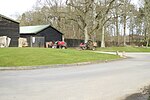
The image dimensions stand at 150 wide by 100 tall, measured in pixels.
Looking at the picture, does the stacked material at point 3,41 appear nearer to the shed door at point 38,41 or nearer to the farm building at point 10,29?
the farm building at point 10,29

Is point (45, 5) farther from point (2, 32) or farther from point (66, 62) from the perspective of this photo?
point (66, 62)

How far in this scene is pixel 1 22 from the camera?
47.3 metres

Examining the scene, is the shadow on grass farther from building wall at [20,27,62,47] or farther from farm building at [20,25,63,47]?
building wall at [20,27,62,47]

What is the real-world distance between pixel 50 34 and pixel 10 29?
1214cm

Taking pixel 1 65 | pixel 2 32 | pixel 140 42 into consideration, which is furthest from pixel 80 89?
pixel 140 42

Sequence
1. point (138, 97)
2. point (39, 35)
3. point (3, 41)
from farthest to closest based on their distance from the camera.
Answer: point (39, 35), point (3, 41), point (138, 97)

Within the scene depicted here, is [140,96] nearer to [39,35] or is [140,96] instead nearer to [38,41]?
[38,41]

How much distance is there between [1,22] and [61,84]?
117 feet

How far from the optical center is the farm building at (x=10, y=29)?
4744 cm

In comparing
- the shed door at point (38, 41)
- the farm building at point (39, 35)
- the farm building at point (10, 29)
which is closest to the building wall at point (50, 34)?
the farm building at point (39, 35)

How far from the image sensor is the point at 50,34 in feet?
195

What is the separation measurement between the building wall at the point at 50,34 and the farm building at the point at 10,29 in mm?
8642

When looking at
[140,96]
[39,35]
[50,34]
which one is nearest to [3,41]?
[39,35]

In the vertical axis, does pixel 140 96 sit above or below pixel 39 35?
below
